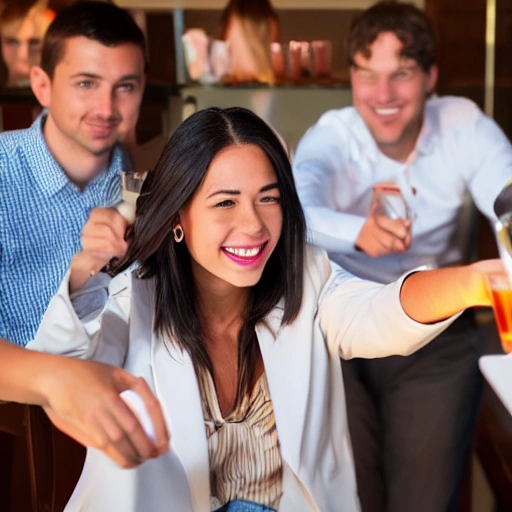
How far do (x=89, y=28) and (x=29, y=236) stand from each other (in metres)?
0.36

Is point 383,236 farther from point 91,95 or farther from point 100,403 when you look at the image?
point 100,403

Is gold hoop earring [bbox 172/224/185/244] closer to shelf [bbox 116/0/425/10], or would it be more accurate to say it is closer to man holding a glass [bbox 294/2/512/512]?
man holding a glass [bbox 294/2/512/512]

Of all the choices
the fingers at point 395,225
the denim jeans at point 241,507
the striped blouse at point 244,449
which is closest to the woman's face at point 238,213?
the striped blouse at point 244,449

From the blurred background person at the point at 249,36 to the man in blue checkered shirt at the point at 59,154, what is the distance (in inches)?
6.6

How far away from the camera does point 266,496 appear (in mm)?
1158

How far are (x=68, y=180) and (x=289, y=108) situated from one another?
16.0 inches

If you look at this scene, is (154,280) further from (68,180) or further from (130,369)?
(68,180)

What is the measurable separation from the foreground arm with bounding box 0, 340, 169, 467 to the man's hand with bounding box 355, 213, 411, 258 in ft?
2.50

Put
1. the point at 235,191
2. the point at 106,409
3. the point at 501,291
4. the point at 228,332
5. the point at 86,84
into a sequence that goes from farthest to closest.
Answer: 1. the point at 86,84
2. the point at 228,332
3. the point at 235,191
4. the point at 501,291
5. the point at 106,409

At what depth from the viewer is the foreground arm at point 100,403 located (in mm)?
706

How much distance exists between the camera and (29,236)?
1.37 metres

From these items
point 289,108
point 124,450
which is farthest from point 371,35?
point 124,450

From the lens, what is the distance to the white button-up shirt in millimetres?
1458

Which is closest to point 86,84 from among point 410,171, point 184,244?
point 184,244
